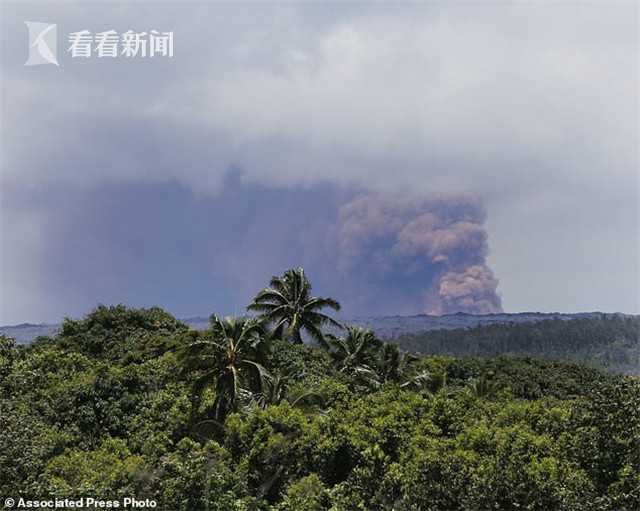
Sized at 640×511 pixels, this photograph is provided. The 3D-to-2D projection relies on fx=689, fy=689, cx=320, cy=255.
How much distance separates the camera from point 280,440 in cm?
2680

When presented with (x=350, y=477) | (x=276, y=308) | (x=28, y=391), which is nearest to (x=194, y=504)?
(x=350, y=477)

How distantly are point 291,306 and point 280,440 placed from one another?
1002 inches

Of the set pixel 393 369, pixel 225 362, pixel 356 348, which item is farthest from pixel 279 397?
pixel 393 369

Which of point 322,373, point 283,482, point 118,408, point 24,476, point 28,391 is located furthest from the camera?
point 322,373

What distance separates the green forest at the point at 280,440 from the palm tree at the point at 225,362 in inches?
2.5

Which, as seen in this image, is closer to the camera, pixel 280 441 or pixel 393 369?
pixel 280 441

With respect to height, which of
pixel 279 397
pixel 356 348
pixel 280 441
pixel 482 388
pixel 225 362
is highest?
pixel 225 362

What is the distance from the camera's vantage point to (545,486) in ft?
67.4

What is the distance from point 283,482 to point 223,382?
247 inches

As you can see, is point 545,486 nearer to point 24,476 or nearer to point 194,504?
point 194,504

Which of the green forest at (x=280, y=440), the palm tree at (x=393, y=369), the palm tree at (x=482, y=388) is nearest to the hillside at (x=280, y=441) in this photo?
the green forest at (x=280, y=440)

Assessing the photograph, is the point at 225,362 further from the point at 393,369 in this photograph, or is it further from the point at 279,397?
the point at 393,369

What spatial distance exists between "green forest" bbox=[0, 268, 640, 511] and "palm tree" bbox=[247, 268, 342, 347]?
324 inches

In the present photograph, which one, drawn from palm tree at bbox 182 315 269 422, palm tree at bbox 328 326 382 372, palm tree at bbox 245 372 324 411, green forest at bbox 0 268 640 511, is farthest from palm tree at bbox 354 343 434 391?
palm tree at bbox 182 315 269 422
